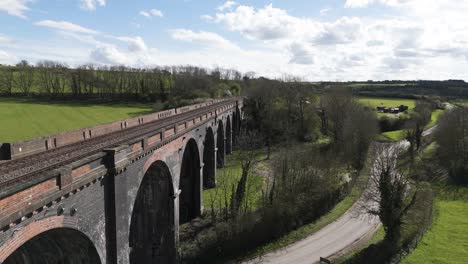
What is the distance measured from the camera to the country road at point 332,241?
25.5m

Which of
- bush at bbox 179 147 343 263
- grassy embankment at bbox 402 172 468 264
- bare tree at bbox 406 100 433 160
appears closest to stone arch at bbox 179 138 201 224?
bush at bbox 179 147 343 263

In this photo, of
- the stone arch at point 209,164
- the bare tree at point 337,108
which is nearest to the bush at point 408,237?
the stone arch at point 209,164

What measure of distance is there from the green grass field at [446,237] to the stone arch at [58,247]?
2103cm

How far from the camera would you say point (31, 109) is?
250 ft

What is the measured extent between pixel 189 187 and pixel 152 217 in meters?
8.89

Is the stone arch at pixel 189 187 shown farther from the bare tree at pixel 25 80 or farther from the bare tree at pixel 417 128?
the bare tree at pixel 25 80

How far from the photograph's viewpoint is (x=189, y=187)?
102 feet

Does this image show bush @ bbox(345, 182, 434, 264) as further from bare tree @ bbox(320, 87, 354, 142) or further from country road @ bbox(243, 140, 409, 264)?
bare tree @ bbox(320, 87, 354, 142)

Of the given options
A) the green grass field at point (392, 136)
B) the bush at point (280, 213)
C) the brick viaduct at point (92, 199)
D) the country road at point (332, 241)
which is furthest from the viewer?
the green grass field at point (392, 136)

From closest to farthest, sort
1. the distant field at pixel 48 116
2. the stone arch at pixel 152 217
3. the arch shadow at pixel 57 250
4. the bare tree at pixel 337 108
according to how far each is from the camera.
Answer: the arch shadow at pixel 57 250
the stone arch at pixel 152 217
the bare tree at pixel 337 108
the distant field at pixel 48 116

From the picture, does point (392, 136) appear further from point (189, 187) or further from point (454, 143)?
point (189, 187)

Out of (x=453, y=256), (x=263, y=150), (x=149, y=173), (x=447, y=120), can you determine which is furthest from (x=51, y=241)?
(x=447, y=120)

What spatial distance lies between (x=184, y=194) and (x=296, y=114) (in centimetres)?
3833

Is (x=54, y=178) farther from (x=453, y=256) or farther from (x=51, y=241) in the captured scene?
(x=453, y=256)
